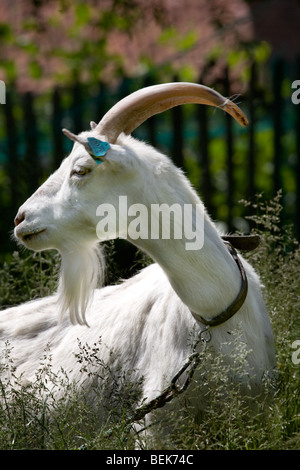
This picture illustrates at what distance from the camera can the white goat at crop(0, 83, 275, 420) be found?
10.8 feet

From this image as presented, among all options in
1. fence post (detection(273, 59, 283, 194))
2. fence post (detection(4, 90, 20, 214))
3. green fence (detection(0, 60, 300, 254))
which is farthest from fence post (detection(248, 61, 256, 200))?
fence post (detection(4, 90, 20, 214))

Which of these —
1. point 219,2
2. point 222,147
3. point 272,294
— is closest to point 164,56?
point 219,2

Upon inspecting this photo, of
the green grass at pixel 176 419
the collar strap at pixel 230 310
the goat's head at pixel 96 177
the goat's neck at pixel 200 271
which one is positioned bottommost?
the green grass at pixel 176 419

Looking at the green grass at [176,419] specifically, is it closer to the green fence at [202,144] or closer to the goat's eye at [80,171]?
the goat's eye at [80,171]

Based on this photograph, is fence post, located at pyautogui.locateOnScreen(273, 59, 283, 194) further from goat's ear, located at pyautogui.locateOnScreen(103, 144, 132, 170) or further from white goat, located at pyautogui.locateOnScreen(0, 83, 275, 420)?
goat's ear, located at pyautogui.locateOnScreen(103, 144, 132, 170)

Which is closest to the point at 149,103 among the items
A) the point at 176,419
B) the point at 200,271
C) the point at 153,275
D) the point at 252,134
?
the point at 200,271

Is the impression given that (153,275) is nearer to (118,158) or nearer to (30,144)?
(118,158)

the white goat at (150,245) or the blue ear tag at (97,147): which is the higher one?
the blue ear tag at (97,147)

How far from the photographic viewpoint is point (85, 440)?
3418 millimetres

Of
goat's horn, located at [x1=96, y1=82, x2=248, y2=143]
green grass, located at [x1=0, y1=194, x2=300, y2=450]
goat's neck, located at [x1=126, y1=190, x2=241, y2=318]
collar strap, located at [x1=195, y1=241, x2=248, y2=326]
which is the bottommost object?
green grass, located at [x1=0, y1=194, x2=300, y2=450]

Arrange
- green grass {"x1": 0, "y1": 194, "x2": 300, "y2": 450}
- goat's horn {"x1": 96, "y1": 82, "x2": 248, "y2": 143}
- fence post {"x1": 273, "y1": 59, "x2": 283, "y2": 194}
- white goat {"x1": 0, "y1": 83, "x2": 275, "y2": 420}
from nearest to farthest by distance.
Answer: green grass {"x1": 0, "y1": 194, "x2": 300, "y2": 450} < white goat {"x1": 0, "y1": 83, "x2": 275, "y2": 420} < goat's horn {"x1": 96, "y1": 82, "x2": 248, "y2": 143} < fence post {"x1": 273, "y1": 59, "x2": 283, "y2": 194}

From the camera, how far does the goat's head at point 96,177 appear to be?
328 cm

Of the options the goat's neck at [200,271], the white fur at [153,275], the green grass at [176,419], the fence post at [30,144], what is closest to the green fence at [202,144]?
the fence post at [30,144]

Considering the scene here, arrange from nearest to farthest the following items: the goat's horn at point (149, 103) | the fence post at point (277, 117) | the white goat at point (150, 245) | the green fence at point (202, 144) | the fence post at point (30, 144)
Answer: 1. the white goat at point (150, 245)
2. the goat's horn at point (149, 103)
3. the fence post at point (277, 117)
4. the green fence at point (202, 144)
5. the fence post at point (30, 144)
